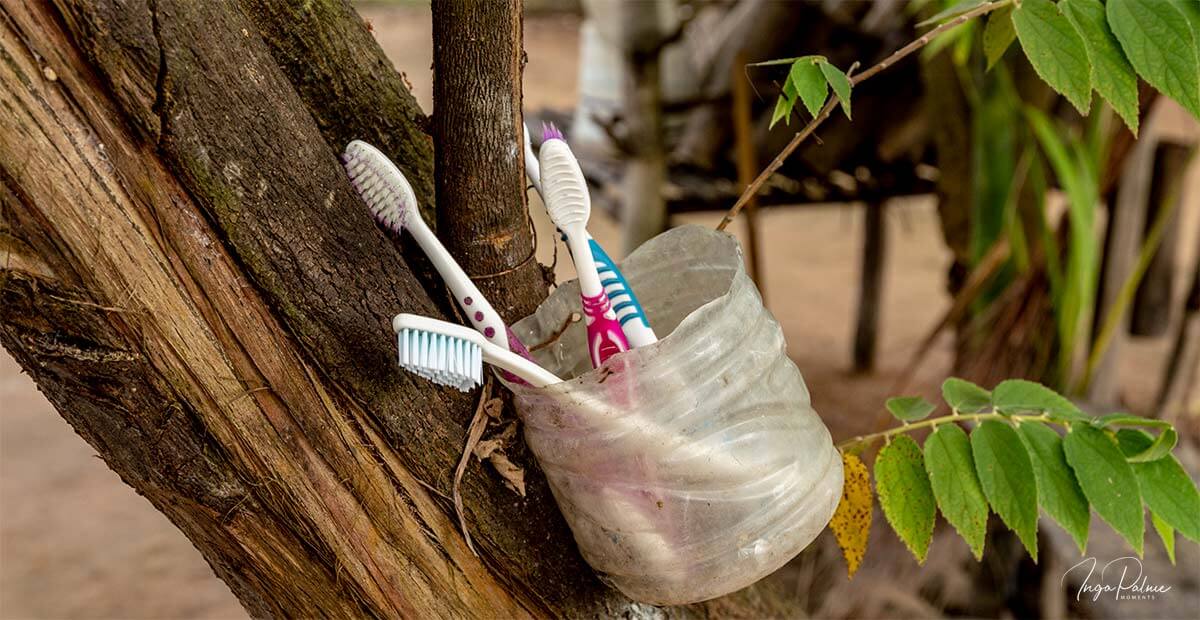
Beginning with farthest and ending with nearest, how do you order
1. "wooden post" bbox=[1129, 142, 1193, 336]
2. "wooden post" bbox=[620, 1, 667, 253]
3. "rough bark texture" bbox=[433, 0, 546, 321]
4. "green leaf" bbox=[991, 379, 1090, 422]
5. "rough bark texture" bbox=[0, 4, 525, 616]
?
1. "wooden post" bbox=[1129, 142, 1193, 336]
2. "wooden post" bbox=[620, 1, 667, 253]
3. "green leaf" bbox=[991, 379, 1090, 422]
4. "rough bark texture" bbox=[433, 0, 546, 321]
5. "rough bark texture" bbox=[0, 4, 525, 616]

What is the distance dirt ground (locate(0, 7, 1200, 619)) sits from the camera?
199cm

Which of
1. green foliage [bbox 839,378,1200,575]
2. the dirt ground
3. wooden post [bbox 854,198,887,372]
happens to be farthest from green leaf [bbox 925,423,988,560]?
wooden post [bbox 854,198,887,372]

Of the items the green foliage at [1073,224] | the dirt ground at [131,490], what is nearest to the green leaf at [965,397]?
the dirt ground at [131,490]

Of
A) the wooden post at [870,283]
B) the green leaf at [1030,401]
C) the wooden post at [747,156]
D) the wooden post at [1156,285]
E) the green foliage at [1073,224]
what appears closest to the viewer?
the green leaf at [1030,401]

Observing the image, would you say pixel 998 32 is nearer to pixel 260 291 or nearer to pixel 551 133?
pixel 551 133

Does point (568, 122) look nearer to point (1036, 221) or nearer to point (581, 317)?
point (1036, 221)

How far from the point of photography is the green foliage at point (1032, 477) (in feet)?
2.27

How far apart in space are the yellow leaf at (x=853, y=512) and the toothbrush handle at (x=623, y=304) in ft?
0.69

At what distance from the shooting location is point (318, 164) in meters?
0.59

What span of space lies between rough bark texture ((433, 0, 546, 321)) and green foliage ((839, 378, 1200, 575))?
0.31 metres

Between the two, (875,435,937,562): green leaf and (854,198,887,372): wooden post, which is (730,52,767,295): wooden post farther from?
(854,198,887,372): wooden post

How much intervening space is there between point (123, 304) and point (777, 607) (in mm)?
592

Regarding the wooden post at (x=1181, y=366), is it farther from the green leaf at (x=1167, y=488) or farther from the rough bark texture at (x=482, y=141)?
the rough bark texture at (x=482, y=141)

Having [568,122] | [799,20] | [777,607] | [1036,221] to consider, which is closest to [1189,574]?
[1036,221]
